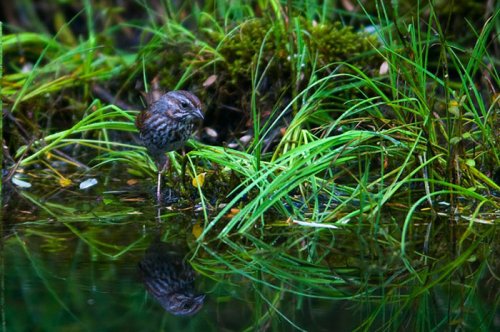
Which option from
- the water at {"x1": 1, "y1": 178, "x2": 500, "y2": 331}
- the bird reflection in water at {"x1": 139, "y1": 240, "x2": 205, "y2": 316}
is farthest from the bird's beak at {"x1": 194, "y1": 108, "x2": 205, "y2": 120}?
the bird reflection in water at {"x1": 139, "y1": 240, "x2": 205, "y2": 316}

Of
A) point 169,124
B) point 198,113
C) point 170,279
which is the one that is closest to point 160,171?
point 169,124

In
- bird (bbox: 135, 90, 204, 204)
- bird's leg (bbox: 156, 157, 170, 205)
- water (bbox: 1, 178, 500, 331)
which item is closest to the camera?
water (bbox: 1, 178, 500, 331)

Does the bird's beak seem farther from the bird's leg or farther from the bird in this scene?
the bird's leg

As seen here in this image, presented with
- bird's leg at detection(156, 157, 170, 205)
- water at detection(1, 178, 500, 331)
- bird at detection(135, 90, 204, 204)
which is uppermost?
water at detection(1, 178, 500, 331)

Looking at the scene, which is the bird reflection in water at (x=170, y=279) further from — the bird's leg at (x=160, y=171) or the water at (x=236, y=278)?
the bird's leg at (x=160, y=171)

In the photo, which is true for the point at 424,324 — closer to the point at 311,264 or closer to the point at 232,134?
the point at 311,264

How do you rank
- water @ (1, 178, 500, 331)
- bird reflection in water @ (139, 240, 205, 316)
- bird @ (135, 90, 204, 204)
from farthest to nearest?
bird @ (135, 90, 204, 204) < bird reflection in water @ (139, 240, 205, 316) < water @ (1, 178, 500, 331)

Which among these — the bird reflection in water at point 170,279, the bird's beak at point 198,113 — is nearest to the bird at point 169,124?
the bird's beak at point 198,113

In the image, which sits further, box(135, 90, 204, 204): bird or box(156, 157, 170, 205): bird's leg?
box(135, 90, 204, 204): bird

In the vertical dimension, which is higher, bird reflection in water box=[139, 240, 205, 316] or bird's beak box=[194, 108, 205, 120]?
bird reflection in water box=[139, 240, 205, 316]
